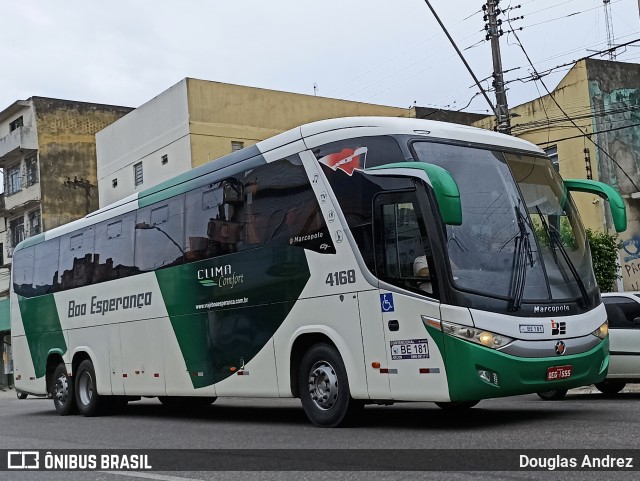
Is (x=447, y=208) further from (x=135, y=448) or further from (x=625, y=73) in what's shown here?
(x=625, y=73)

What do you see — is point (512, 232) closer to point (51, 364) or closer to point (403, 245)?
point (403, 245)

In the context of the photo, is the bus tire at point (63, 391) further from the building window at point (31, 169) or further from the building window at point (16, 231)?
the building window at point (16, 231)

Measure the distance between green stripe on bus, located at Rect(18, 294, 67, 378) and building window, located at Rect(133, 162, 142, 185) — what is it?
22.4 metres

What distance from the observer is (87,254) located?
1730cm

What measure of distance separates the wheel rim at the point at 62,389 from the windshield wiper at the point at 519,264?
11061 millimetres

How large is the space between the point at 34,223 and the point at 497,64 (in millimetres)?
35608

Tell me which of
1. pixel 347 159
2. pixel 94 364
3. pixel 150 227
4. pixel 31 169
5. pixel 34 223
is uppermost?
pixel 31 169

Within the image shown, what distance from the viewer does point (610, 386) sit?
47.4 feet

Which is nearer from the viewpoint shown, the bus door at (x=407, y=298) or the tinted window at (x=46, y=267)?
the bus door at (x=407, y=298)

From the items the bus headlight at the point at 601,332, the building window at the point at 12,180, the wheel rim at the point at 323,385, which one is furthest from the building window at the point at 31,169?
the bus headlight at the point at 601,332

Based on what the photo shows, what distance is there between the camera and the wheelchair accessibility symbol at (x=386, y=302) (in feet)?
32.9

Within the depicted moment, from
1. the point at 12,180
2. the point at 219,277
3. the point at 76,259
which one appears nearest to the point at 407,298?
the point at 219,277

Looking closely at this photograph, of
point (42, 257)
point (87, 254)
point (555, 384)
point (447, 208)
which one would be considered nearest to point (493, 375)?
point (555, 384)

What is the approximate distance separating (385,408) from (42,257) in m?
8.85
